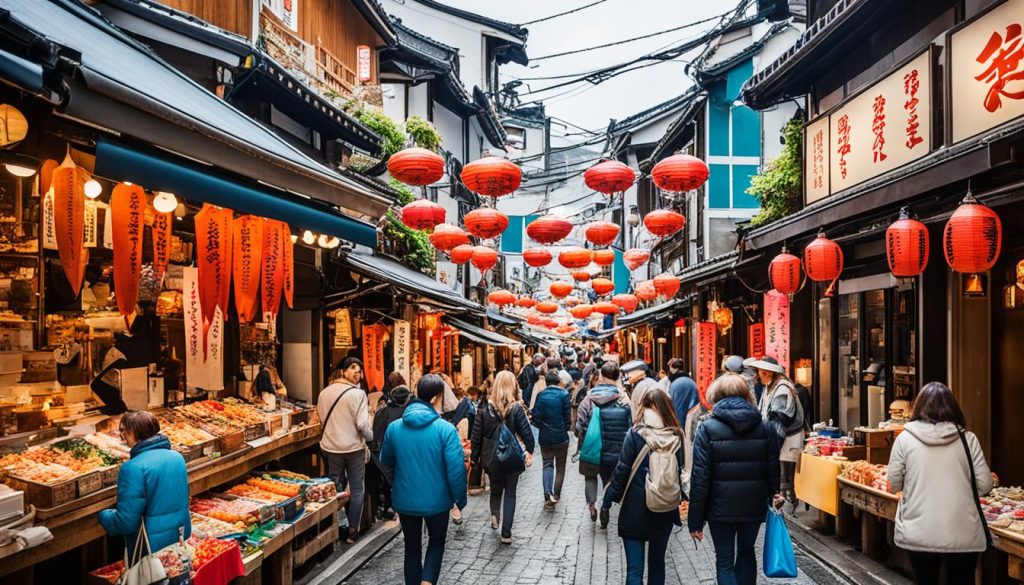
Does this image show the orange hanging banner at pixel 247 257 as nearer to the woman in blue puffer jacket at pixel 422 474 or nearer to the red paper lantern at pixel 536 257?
the woman in blue puffer jacket at pixel 422 474

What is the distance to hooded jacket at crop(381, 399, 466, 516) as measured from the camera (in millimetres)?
7168

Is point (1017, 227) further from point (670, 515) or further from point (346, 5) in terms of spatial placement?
point (346, 5)

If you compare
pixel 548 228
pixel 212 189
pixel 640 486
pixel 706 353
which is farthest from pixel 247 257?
pixel 706 353

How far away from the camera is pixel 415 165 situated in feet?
37.5

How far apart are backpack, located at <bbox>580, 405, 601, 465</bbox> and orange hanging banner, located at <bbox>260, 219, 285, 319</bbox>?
4.86 meters

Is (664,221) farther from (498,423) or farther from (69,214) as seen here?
(69,214)

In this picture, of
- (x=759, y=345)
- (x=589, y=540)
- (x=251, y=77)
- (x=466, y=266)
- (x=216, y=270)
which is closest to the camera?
(x=216, y=270)

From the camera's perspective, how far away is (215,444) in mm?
8516

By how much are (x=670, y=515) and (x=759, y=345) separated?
36.9 ft

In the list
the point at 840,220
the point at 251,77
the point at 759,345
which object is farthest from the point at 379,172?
the point at 840,220

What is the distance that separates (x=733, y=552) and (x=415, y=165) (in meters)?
7.45

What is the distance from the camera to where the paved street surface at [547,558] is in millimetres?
8664

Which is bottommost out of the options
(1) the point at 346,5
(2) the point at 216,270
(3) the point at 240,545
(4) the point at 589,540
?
(4) the point at 589,540

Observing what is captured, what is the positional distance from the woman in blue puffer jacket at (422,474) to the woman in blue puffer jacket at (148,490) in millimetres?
2020
